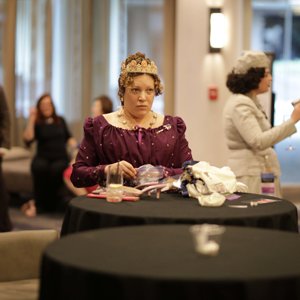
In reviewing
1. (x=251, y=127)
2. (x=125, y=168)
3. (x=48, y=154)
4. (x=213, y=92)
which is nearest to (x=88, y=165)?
(x=125, y=168)

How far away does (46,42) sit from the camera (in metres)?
10.2

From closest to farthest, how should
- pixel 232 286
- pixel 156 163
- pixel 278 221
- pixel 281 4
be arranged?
1. pixel 232 286
2. pixel 278 221
3. pixel 156 163
4. pixel 281 4

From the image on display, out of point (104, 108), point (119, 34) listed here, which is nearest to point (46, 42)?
point (119, 34)

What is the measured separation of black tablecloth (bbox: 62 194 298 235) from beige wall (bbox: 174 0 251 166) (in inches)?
205

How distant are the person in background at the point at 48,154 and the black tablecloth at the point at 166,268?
585 centimetres

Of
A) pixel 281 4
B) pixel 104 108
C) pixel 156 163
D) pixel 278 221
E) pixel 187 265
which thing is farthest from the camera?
pixel 281 4

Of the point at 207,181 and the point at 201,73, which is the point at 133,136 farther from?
the point at 201,73

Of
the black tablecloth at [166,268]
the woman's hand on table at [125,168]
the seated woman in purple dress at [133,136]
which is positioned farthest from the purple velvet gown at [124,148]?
the black tablecloth at [166,268]

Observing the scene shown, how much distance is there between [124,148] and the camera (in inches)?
145

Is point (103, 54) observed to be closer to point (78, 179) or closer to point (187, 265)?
point (78, 179)

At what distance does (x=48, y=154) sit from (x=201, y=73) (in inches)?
74.6

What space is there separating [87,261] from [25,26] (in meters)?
8.34

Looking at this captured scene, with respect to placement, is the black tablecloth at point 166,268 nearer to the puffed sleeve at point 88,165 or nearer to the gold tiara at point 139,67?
the puffed sleeve at point 88,165

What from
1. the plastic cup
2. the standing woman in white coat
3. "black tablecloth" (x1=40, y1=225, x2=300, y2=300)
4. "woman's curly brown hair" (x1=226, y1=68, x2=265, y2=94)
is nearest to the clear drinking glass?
the plastic cup
